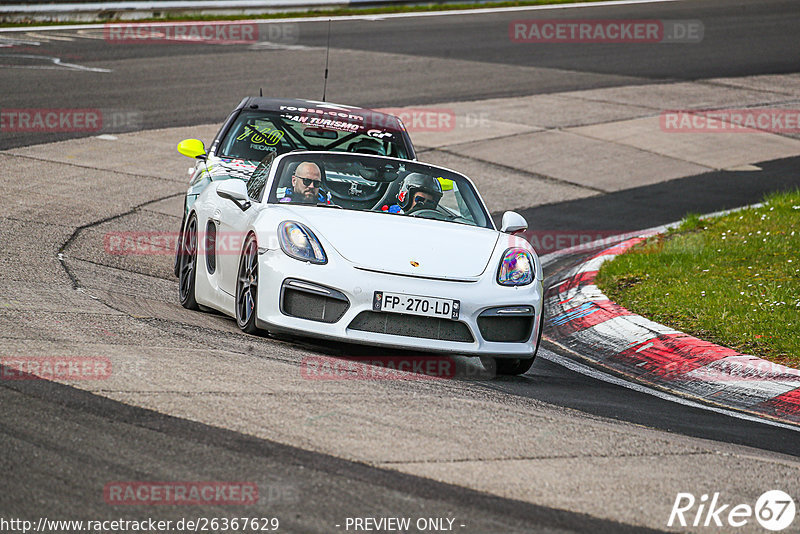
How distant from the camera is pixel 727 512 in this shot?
14.1ft

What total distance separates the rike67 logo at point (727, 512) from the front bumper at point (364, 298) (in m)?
2.32

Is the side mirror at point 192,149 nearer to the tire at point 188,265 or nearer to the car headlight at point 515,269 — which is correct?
the tire at point 188,265

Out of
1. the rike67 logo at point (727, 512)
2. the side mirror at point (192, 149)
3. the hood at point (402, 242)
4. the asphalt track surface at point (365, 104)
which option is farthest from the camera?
the side mirror at point (192, 149)

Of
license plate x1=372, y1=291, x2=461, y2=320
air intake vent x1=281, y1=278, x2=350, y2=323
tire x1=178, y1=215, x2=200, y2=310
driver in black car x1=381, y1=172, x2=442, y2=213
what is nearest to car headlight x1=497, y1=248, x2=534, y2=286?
license plate x1=372, y1=291, x2=461, y2=320

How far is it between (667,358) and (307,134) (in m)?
3.97

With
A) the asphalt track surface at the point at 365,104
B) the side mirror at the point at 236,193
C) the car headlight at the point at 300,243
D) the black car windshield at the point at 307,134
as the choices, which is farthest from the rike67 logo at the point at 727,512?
the black car windshield at the point at 307,134

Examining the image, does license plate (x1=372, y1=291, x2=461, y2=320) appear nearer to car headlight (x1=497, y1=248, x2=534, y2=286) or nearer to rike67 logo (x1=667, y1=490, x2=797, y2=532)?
car headlight (x1=497, y1=248, x2=534, y2=286)

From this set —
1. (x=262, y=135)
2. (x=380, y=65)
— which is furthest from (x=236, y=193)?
(x=380, y=65)

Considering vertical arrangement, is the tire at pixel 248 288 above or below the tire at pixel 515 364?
above

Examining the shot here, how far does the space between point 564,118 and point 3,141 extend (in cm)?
Answer: 870

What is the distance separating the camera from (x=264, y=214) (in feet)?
23.3

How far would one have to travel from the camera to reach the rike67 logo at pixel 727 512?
4176 millimetres

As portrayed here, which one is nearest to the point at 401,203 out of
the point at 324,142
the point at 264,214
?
the point at 264,214

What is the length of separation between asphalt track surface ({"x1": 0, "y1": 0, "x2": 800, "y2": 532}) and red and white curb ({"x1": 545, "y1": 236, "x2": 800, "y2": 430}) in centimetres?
48
